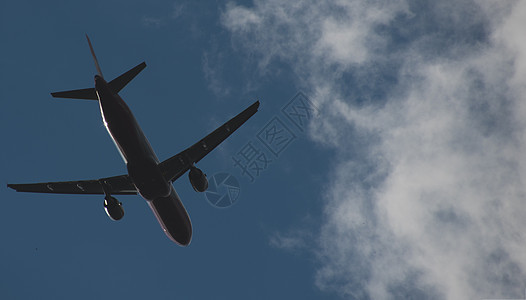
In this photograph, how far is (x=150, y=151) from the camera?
3241 cm

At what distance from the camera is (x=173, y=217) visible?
3400 cm

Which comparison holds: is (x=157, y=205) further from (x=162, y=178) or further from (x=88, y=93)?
(x=88, y=93)

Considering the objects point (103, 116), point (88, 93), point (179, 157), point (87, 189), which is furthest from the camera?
point (87, 189)

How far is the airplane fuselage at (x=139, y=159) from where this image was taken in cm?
2888

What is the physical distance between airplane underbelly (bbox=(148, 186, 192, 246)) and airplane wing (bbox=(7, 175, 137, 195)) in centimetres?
267

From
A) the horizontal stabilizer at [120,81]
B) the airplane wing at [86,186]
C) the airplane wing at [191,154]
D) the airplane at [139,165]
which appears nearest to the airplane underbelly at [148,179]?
the airplane at [139,165]

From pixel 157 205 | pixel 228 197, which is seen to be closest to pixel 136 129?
pixel 157 205

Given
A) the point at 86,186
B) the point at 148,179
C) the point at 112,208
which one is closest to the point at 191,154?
the point at 148,179

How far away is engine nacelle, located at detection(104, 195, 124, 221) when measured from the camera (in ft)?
114

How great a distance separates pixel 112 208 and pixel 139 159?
266 inches

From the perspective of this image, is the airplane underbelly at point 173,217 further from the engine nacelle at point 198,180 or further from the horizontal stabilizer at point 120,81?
the horizontal stabilizer at point 120,81

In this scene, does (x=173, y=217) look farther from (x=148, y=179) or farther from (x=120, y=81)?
(x=120, y=81)

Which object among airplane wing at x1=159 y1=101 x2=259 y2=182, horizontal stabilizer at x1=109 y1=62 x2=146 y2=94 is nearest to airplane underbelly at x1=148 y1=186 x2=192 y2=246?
airplane wing at x1=159 y1=101 x2=259 y2=182

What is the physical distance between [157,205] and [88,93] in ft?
30.1
